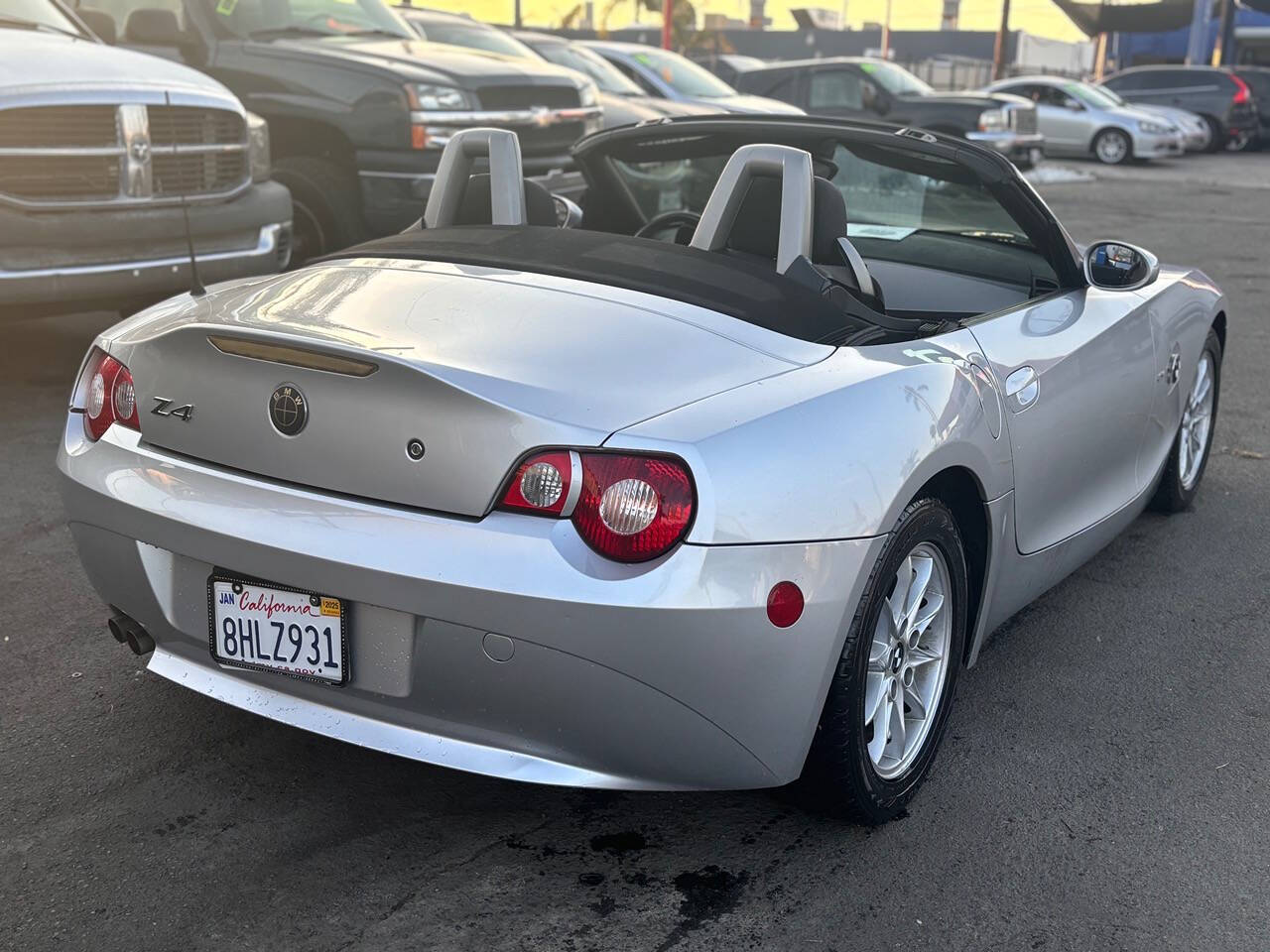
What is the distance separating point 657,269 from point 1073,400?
4.00ft

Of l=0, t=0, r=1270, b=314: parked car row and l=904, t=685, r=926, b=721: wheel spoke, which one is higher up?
l=0, t=0, r=1270, b=314: parked car row

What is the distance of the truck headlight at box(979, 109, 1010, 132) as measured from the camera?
19.0 metres

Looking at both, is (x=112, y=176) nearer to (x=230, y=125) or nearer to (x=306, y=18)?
(x=230, y=125)

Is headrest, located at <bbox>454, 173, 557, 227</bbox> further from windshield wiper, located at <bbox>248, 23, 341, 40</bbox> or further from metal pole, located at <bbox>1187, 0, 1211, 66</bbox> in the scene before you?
metal pole, located at <bbox>1187, 0, 1211, 66</bbox>

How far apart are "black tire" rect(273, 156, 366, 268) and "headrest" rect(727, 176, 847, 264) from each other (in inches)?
198

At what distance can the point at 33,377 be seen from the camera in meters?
6.70

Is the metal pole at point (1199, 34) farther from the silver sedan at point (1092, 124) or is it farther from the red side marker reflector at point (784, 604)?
the red side marker reflector at point (784, 604)

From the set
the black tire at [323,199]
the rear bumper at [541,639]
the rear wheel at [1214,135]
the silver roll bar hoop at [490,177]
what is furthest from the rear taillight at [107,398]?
the rear wheel at [1214,135]

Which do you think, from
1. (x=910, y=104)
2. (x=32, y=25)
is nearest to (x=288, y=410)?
(x=32, y=25)

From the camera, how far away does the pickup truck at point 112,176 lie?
583 cm

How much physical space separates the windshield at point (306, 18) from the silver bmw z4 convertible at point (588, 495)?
228 inches

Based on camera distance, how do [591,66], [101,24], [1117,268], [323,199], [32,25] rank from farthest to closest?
[591,66] → [323,199] → [101,24] → [32,25] → [1117,268]

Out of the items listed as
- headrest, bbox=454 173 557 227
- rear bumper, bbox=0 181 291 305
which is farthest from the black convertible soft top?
rear bumper, bbox=0 181 291 305

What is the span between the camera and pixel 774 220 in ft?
11.5
